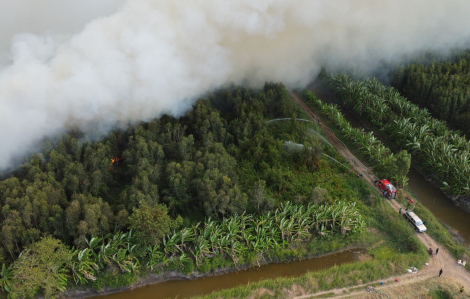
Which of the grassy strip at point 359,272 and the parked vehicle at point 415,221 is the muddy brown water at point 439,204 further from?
the grassy strip at point 359,272

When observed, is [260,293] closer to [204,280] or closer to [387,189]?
[204,280]

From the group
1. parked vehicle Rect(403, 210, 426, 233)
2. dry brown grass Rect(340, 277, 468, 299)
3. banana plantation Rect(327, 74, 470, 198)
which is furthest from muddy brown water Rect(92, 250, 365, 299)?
banana plantation Rect(327, 74, 470, 198)

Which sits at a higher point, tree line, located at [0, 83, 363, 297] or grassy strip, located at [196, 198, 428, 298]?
tree line, located at [0, 83, 363, 297]

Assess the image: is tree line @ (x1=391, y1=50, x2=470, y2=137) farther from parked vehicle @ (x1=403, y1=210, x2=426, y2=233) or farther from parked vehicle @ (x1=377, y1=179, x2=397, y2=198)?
parked vehicle @ (x1=403, y1=210, x2=426, y2=233)

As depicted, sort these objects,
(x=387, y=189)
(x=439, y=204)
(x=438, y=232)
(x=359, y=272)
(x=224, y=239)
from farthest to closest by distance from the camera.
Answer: (x=439, y=204) < (x=387, y=189) < (x=438, y=232) < (x=224, y=239) < (x=359, y=272)

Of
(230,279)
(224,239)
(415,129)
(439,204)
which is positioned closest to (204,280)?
(230,279)

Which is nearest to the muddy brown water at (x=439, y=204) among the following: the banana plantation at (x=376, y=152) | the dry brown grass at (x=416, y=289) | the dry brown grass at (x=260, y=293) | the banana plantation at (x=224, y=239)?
the banana plantation at (x=376, y=152)

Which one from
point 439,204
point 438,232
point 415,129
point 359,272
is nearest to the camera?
point 359,272
